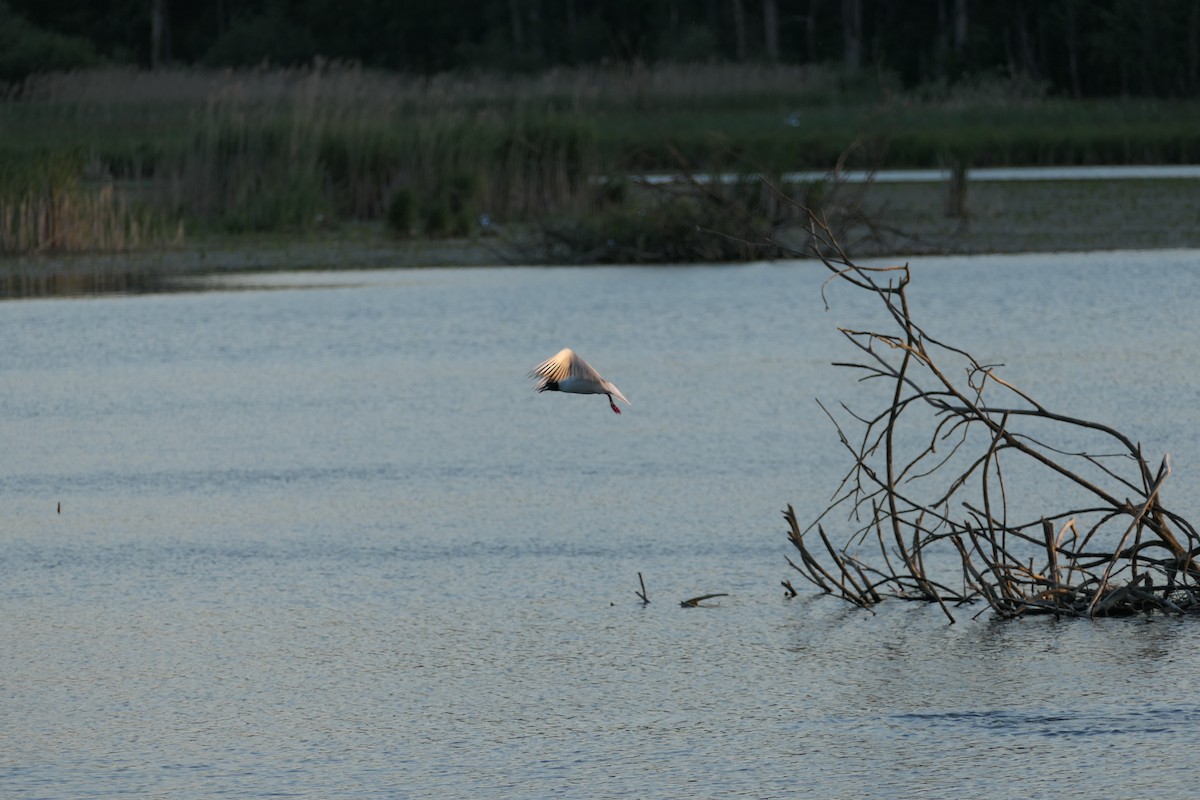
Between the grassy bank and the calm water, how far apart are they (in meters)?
2.78

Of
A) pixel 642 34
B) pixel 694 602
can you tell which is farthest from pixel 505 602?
pixel 642 34

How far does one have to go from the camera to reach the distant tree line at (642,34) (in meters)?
45.5

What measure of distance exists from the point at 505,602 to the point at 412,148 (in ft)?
53.6

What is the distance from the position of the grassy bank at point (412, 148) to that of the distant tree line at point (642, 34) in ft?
28.2

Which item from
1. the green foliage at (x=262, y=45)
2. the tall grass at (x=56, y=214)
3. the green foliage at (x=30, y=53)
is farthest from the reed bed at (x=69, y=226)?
the green foliage at (x=262, y=45)

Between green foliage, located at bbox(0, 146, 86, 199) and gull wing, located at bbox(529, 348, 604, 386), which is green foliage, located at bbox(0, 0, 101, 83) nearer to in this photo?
green foliage, located at bbox(0, 146, 86, 199)

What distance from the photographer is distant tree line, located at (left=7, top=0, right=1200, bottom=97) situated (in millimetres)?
45500

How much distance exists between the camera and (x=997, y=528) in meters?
5.52

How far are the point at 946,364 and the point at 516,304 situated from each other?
413 centimetres

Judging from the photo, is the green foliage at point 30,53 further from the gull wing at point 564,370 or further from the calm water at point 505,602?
the gull wing at point 564,370

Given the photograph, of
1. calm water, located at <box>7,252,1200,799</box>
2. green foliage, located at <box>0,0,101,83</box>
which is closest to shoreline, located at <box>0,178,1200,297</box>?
calm water, located at <box>7,252,1200,799</box>

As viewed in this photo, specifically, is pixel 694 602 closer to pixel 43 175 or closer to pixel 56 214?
pixel 56 214

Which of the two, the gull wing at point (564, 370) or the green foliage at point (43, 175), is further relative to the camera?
the green foliage at point (43, 175)

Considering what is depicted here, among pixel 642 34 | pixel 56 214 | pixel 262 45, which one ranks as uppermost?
pixel 262 45
